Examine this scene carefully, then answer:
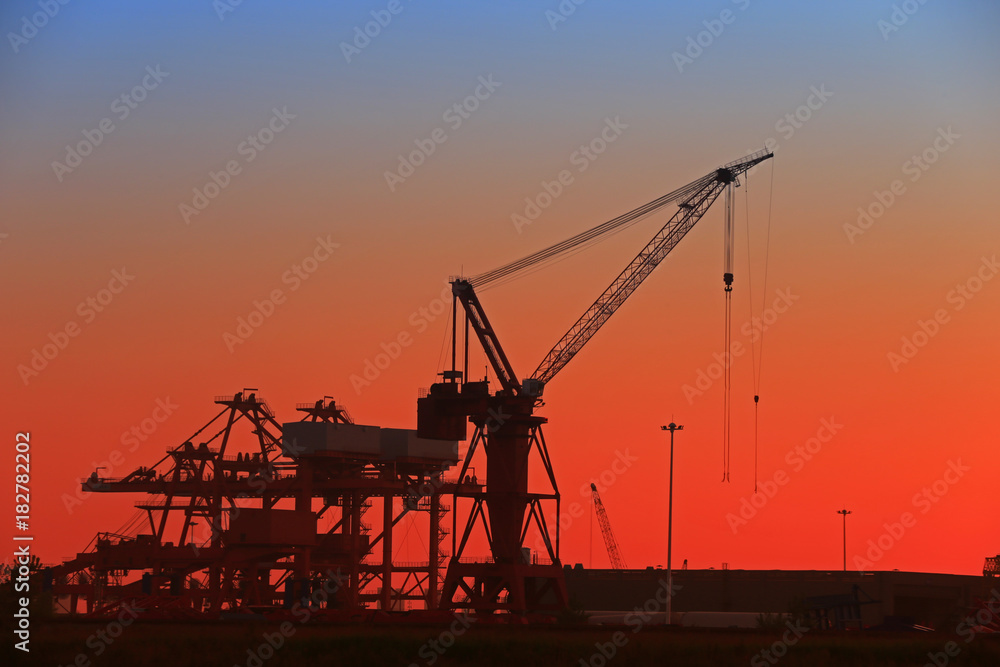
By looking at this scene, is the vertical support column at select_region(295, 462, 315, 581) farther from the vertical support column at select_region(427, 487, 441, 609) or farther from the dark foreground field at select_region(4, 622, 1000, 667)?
the dark foreground field at select_region(4, 622, 1000, 667)

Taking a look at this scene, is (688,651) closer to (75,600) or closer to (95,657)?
(95,657)

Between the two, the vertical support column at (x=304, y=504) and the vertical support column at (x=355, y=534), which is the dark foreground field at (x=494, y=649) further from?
the vertical support column at (x=355, y=534)

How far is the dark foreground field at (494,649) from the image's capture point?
207 ft

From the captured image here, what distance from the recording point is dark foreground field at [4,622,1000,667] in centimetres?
6297

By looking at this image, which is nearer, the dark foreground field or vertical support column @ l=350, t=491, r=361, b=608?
the dark foreground field

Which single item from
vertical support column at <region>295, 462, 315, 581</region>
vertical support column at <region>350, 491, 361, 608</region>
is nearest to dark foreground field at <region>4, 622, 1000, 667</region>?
vertical support column at <region>295, 462, 315, 581</region>

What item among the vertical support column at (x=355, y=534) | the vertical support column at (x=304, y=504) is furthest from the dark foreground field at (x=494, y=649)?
the vertical support column at (x=355, y=534)

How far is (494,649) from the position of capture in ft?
215

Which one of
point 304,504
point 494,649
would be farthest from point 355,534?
point 494,649

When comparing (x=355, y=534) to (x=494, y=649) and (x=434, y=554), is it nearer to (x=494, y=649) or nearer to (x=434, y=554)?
(x=434, y=554)

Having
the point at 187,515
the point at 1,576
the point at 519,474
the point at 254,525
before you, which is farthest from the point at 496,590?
the point at 1,576

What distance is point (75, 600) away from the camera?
461ft

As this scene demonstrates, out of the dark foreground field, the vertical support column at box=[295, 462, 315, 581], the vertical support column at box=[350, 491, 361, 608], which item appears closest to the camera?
the dark foreground field

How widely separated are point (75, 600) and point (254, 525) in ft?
93.1
